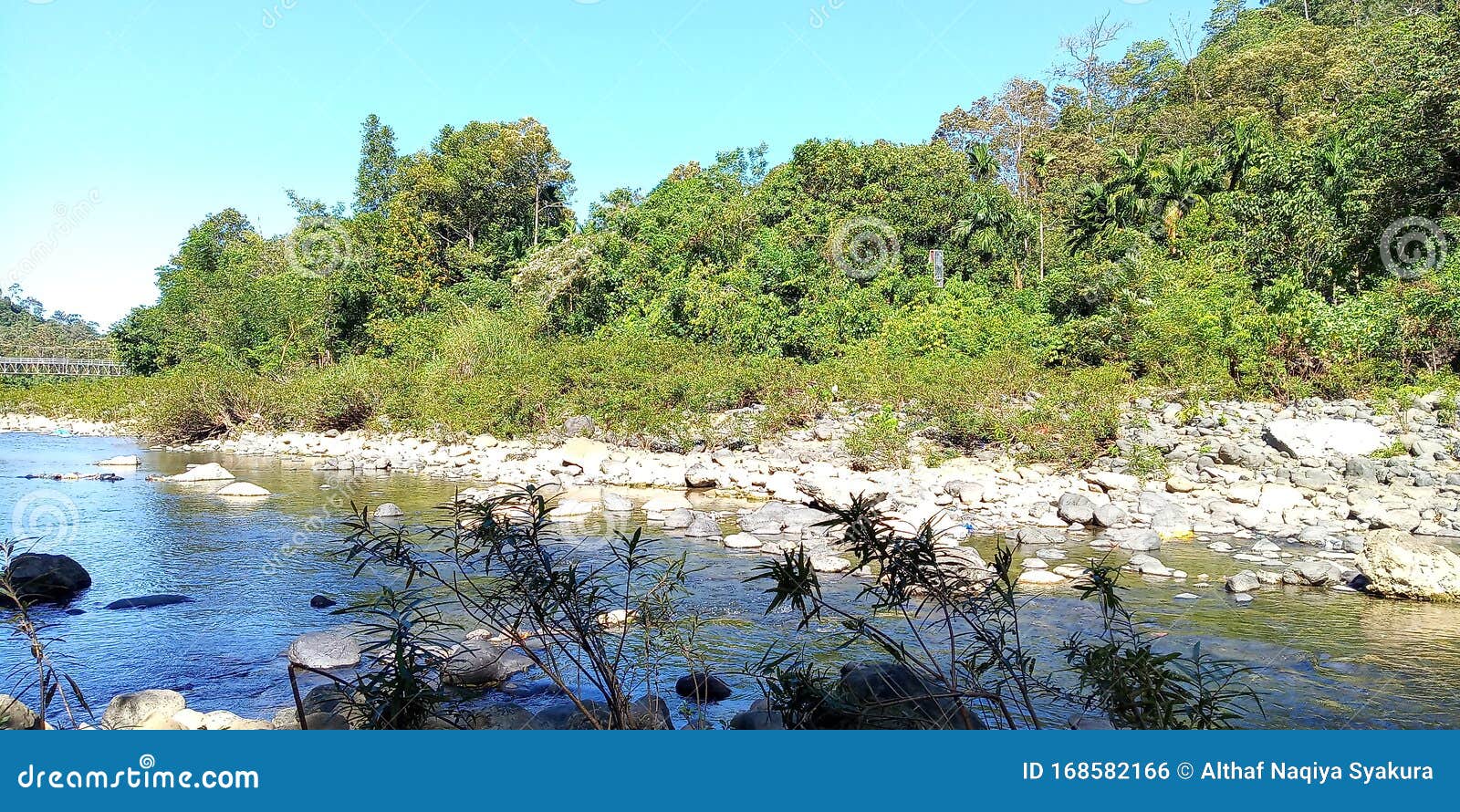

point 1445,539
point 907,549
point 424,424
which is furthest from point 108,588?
point 1445,539

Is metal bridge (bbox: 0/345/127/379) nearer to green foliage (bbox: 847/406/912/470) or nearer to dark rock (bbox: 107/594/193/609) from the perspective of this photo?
green foliage (bbox: 847/406/912/470)

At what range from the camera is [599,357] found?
721 inches

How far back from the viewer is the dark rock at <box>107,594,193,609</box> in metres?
7.43

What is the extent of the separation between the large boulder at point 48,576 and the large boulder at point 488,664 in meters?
3.95

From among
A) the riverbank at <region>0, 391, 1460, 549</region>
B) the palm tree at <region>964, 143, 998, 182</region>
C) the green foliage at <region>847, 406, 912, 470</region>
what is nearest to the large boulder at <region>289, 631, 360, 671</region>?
the riverbank at <region>0, 391, 1460, 549</region>

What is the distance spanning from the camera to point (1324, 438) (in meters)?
11.6

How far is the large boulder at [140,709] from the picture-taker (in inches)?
186

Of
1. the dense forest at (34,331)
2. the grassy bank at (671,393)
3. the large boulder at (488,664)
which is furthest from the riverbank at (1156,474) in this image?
the dense forest at (34,331)

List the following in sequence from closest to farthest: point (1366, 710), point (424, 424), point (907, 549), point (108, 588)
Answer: point (907, 549), point (1366, 710), point (108, 588), point (424, 424)

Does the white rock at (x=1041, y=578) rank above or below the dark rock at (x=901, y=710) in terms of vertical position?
below

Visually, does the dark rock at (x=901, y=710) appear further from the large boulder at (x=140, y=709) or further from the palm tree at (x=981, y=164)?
the palm tree at (x=981, y=164)

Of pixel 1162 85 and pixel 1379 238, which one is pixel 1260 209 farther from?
pixel 1162 85

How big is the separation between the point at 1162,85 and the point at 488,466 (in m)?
27.7

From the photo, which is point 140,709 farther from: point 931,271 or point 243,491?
point 931,271
